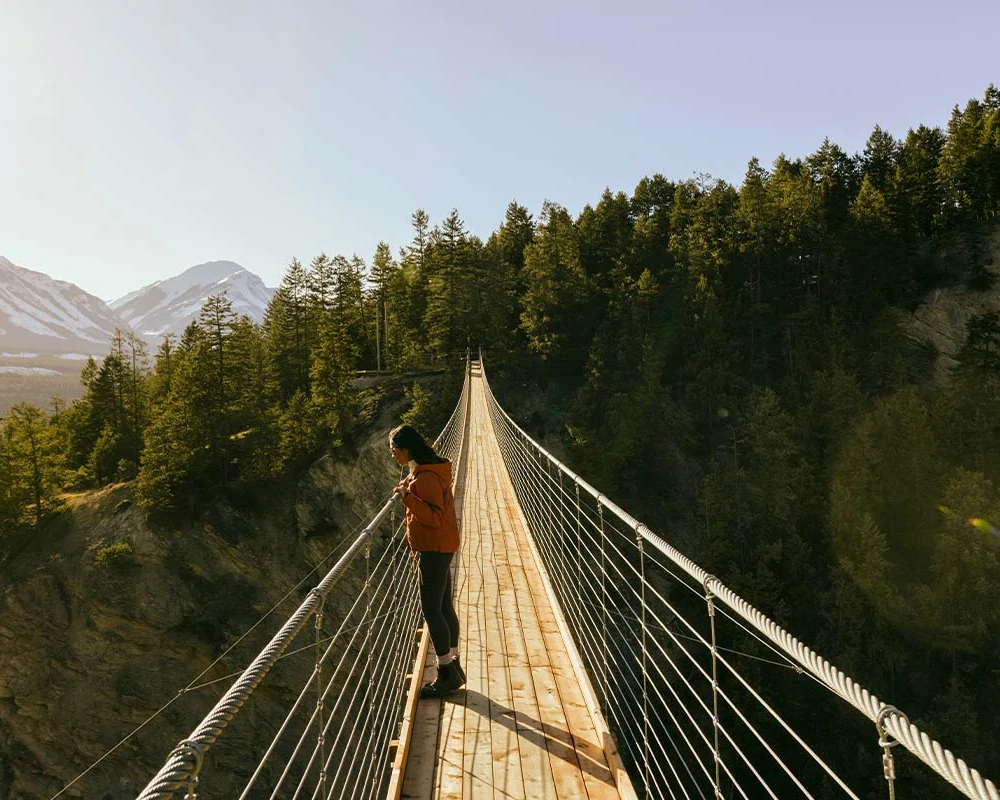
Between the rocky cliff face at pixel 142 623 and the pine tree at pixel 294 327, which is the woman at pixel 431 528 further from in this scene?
the pine tree at pixel 294 327

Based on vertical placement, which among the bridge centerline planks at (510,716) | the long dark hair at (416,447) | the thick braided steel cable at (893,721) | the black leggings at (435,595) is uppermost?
the long dark hair at (416,447)

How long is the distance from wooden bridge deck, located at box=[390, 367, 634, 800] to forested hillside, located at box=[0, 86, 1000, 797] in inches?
744

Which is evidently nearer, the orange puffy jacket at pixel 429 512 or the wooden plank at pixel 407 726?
the wooden plank at pixel 407 726

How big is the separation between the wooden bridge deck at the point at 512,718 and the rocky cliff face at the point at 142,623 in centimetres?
1940

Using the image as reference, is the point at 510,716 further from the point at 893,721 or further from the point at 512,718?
the point at 893,721

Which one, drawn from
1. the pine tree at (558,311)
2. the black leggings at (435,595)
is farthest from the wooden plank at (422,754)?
the pine tree at (558,311)

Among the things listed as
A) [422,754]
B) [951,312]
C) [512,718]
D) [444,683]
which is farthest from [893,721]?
[951,312]

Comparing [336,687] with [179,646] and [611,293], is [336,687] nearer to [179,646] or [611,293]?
[179,646]

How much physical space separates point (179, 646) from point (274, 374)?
17905 millimetres

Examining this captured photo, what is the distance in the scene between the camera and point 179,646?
79.3 feet

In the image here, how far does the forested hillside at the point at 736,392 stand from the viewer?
924 inches

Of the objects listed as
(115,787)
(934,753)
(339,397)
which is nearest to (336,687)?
(115,787)

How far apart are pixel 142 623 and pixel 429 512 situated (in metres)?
26.4

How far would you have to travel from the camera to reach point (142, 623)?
24.0 metres
